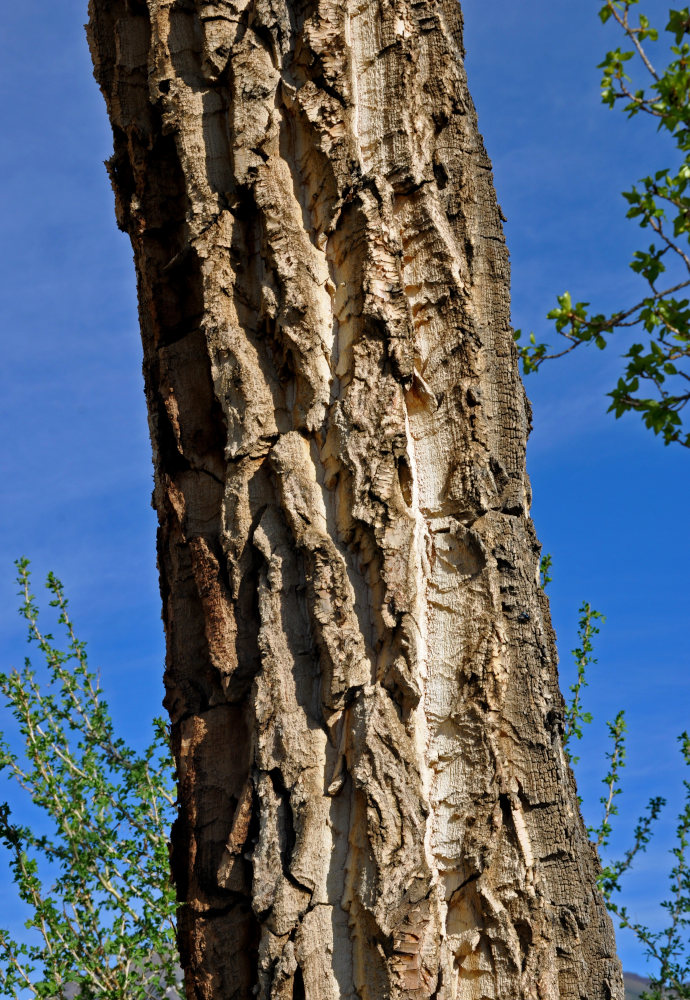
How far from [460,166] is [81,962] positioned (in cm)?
363

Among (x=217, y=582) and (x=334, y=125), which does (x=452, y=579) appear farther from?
(x=334, y=125)

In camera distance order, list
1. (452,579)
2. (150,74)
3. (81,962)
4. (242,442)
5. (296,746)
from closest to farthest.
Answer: (296,746) < (452,579) < (242,442) < (150,74) < (81,962)

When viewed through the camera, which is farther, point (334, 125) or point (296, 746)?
point (334, 125)

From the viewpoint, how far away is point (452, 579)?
6.78ft

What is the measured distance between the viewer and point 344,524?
206cm

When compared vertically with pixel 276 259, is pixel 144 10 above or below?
above

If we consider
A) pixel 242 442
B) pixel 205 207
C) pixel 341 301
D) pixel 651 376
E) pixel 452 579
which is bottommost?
pixel 452 579

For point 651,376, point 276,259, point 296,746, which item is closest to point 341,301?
point 276,259

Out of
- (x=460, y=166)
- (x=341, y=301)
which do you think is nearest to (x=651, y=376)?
(x=460, y=166)

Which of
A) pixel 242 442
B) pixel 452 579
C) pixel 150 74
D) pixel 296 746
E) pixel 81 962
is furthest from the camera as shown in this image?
pixel 81 962

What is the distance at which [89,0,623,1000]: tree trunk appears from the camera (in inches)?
72.4

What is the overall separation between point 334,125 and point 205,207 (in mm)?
388

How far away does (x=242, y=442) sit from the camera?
2.21 meters

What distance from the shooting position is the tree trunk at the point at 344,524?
6.04 ft
